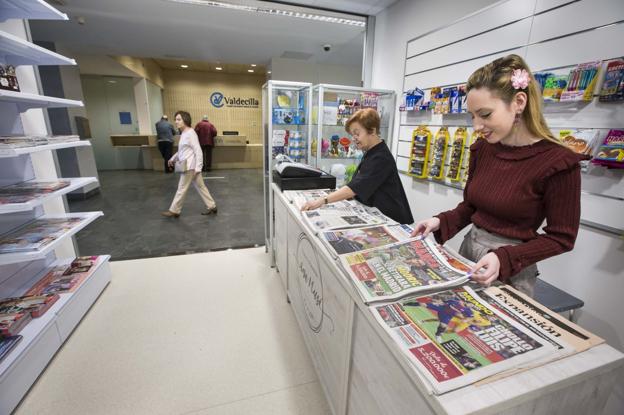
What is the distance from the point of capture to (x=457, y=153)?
2.38 meters

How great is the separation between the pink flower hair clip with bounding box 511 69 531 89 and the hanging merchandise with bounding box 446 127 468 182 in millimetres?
1461

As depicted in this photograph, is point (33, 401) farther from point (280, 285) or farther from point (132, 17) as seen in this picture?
point (132, 17)

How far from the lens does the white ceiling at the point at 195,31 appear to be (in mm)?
3684

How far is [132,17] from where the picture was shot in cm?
406

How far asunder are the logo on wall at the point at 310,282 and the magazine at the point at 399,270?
1.32 feet

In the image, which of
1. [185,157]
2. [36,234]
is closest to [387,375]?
[36,234]

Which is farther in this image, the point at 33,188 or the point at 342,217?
the point at 33,188

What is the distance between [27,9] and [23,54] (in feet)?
0.93

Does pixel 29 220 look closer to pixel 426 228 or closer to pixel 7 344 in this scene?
pixel 7 344

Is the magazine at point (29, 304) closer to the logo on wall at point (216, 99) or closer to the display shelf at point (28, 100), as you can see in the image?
the display shelf at point (28, 100)

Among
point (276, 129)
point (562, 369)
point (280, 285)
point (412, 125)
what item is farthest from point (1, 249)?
point (412, 125)

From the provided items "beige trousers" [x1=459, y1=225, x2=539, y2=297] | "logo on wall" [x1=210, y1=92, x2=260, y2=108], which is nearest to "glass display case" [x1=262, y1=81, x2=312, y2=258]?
"beige trousers" [x1=459, y1=225, x2=539, y2=297]

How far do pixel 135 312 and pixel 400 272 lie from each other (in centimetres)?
231

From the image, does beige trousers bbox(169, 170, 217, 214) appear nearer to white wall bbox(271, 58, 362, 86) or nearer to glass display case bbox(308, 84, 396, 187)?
glass display case bbox(308, 84, 396, 187)
